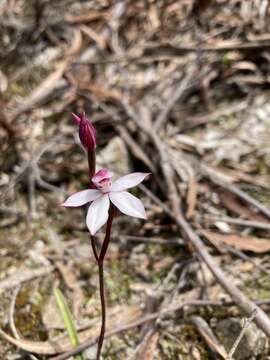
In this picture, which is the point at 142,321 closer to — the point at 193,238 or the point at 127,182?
the point at 193,238

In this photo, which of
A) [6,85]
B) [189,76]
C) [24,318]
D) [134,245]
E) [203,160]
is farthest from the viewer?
[6,85]

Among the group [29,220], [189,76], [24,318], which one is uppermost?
[189,76]

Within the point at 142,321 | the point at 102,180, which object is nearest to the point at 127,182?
the point at 102,180

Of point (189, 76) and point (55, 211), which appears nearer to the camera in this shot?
point (55, 211)

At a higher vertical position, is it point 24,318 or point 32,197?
point 32,197

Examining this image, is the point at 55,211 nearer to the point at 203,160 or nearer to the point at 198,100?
the point at 203,160

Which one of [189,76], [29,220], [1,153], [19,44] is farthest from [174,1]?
[29,220]

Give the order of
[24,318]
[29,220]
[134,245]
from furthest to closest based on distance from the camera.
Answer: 1. [29,220]
2. [134,245]
3. [24,318]
